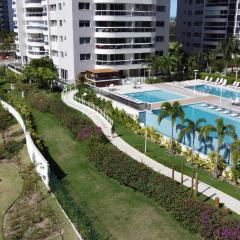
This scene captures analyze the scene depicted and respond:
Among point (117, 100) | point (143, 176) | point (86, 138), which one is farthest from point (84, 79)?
point (143, 176)

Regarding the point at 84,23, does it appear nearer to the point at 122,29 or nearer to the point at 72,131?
the point at 122,29

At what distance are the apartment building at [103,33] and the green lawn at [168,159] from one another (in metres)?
25.2

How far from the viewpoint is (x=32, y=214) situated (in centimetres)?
2142

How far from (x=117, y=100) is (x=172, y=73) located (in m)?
22.3

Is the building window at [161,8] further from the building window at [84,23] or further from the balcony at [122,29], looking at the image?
the building window at [84,23]

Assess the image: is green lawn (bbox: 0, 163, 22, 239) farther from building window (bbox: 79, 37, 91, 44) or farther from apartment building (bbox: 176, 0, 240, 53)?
apartment building (bbox: 176, 0, 240, 53)

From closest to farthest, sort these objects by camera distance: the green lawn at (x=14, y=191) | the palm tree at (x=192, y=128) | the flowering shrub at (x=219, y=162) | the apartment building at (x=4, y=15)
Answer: the green lawn at (x=14, y=191) < the flowering shrub at (x=219, y=162) < the palm tree at (x=192, y=128) < the apartment building at (x=4, y=15)

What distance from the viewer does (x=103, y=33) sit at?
57531 millimetres

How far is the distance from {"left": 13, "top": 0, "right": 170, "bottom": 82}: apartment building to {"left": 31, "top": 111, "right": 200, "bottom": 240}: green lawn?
101 ft

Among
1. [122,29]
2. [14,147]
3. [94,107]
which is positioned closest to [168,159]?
[14,147]

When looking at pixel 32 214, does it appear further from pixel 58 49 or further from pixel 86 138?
pixel 58 49

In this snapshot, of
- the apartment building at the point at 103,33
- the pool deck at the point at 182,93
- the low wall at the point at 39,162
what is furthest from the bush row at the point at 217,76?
the low wall at the point at 39,162

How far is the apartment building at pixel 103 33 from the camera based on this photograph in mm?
57031

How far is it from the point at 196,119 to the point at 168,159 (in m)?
12.7
